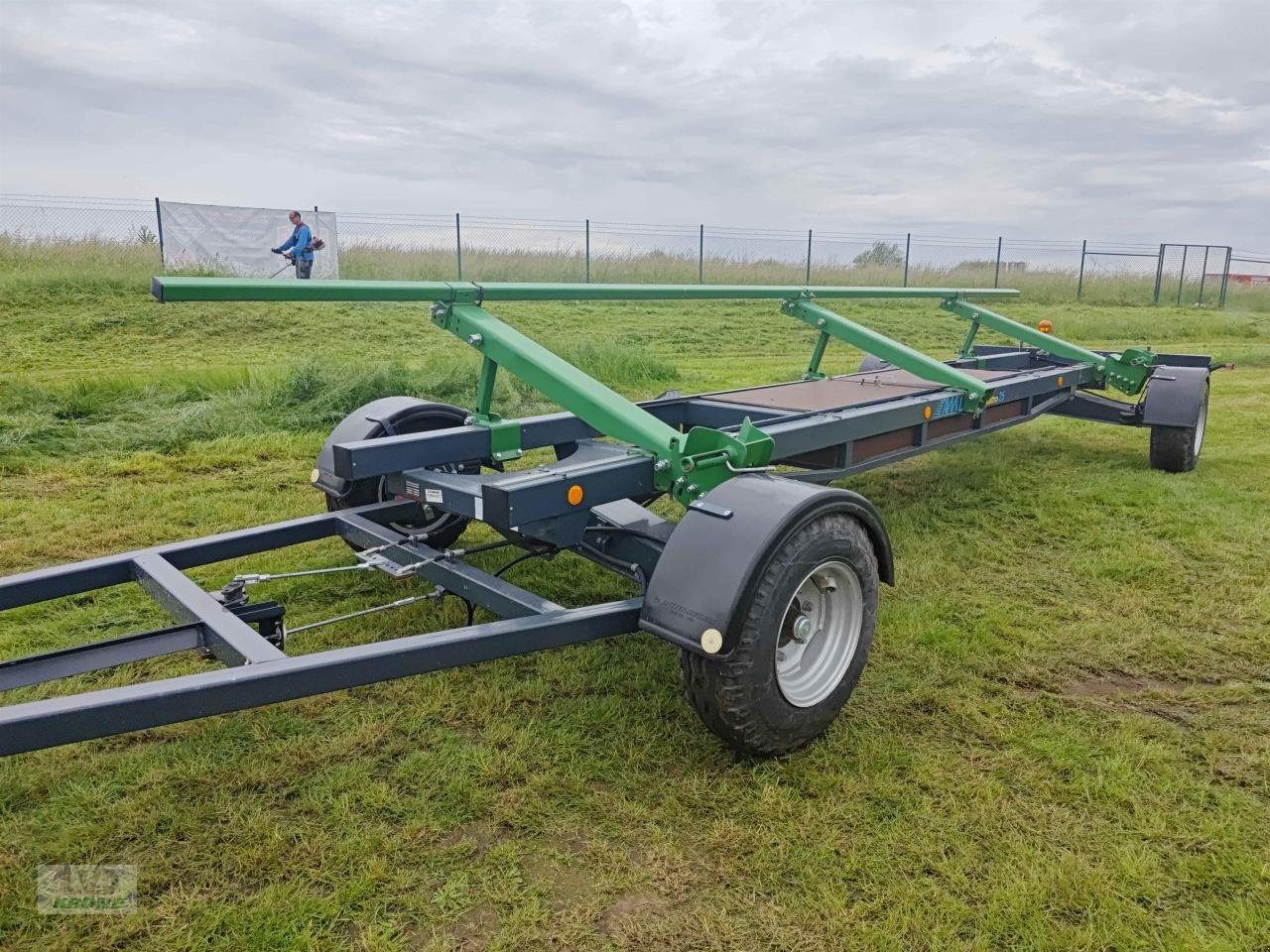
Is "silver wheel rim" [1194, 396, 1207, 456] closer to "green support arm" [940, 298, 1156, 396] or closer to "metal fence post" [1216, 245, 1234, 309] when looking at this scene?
"green support arm" [940, 298, 1156, 396]

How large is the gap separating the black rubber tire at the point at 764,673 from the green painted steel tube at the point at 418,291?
1926 mm

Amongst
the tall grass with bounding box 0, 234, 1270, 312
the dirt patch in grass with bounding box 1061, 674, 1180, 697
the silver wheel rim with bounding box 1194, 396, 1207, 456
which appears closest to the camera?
the dirt patch in grass with bounding box 1061, 674, 1180, 697

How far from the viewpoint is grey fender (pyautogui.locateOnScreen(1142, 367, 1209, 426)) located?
22.1 ft

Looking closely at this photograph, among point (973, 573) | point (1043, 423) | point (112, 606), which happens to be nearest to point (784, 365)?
point (1043, 423)

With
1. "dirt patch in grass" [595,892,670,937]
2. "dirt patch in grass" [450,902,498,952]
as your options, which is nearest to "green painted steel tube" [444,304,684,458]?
"dirt patch in grass" [595,892,670,937]

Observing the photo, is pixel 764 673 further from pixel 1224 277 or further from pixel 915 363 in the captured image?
pixel 1224 277

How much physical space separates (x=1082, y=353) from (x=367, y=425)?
5666mm

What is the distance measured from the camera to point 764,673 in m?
2.86

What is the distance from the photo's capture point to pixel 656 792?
290 centimetres

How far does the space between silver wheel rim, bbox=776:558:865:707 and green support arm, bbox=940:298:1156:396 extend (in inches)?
180

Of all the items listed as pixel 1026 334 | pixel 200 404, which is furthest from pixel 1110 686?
pixel 200 404

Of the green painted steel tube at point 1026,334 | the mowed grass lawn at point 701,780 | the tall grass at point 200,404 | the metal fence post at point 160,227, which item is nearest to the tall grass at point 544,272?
the metal fence post at point 160,227

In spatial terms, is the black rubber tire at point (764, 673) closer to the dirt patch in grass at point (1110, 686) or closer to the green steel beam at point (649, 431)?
the green steel beam at point (649, 431)

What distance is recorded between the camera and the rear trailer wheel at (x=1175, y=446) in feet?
22.3
